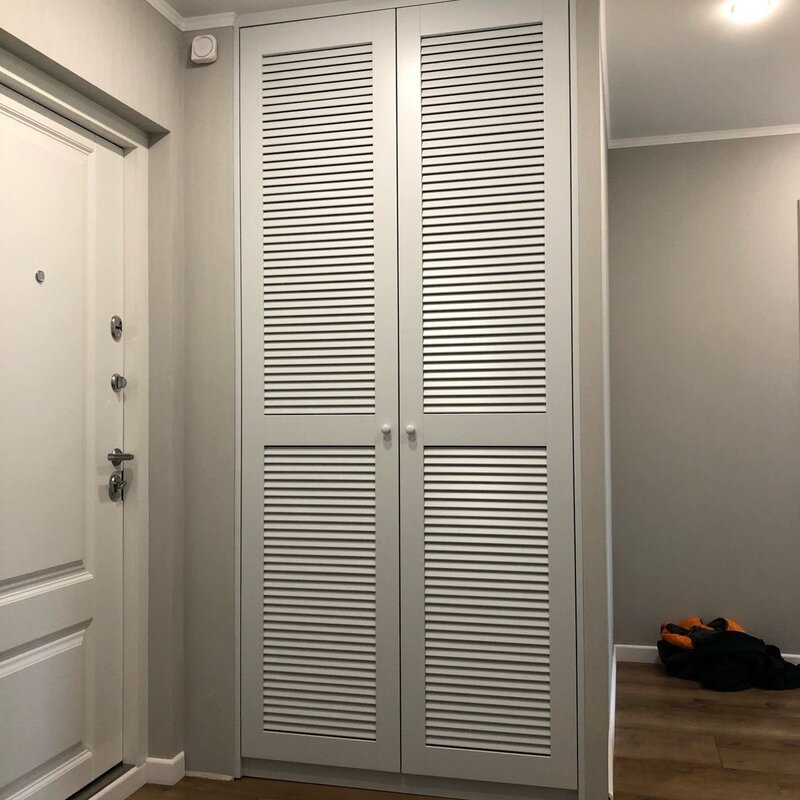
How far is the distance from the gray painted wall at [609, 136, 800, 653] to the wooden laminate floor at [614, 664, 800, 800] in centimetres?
42

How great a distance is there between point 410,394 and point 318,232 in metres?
0.60

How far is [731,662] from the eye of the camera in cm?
335

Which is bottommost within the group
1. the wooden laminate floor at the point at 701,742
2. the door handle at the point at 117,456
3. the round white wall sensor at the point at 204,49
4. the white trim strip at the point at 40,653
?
the wooden laminate floor at the point at 701,742

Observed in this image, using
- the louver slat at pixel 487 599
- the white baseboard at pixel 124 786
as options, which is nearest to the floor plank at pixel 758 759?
the louver slat at pixel 487 599

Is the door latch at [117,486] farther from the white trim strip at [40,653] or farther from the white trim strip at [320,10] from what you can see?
the white trim strip at [320,10]

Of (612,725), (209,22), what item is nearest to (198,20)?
(209,22)

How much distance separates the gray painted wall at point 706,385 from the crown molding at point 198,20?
6.58 feet

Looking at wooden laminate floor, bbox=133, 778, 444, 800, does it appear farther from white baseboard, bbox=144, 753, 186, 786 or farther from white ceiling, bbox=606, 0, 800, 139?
white ceiling, bbox=606, 0, 800, 139

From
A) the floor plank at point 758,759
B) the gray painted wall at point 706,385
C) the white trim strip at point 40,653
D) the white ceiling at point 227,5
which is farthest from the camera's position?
the gray painted wall at point 706,385

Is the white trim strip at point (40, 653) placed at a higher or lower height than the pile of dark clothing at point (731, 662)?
higher

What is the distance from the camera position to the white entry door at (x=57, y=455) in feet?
6.55

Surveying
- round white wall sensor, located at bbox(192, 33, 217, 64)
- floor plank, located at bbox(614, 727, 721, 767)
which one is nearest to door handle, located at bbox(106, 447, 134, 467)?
round white wall sensor, located at bbox(192, 33, 217, 64)

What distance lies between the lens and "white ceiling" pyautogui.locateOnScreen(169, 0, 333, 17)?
248 centimetres

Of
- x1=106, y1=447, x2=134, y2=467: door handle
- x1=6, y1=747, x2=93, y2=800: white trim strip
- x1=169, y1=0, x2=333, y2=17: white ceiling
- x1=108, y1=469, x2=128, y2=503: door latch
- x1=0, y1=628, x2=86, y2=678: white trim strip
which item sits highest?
x1=169, y1=0, x2=333, y2=17: white ceiling
